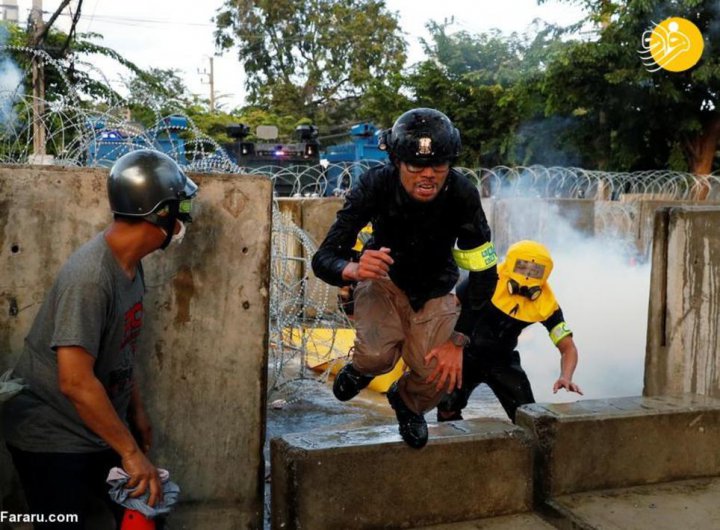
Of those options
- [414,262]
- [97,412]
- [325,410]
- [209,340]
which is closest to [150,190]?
[97,412]

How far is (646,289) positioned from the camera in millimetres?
9922

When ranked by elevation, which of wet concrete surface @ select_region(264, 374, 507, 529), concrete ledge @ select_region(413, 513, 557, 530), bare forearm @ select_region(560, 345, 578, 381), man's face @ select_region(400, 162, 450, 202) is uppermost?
man's face @ select_region(400, 162, 450, 202)

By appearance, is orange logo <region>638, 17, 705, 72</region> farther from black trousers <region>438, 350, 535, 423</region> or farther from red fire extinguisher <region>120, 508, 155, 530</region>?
red fire extinguisher <region>120, 508, 155, 530</region>

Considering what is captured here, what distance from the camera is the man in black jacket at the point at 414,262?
3314 millimetres

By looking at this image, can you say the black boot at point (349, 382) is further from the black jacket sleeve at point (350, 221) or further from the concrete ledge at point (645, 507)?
the concrete ledge at point (645, 507)

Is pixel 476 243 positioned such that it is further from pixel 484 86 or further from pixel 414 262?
pixel 484 86

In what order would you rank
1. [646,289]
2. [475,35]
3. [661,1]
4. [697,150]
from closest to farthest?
1. [646,289]
2. [661,1]
3. [697,150]
4. [475,35]

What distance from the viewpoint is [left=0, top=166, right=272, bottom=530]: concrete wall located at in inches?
138

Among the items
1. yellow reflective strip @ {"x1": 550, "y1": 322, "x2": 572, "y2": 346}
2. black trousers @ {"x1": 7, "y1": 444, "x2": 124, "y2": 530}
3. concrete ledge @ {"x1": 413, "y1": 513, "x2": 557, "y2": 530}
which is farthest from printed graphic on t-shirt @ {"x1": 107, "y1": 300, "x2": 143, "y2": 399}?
yellow reflective strip @ {"x1": 550, "y1": 322, "x2": 572, "y2": 346}

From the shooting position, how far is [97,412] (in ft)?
8.41

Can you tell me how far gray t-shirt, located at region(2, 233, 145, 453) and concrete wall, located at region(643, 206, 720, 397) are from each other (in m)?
3.50

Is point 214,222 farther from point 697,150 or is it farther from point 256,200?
point 697,150

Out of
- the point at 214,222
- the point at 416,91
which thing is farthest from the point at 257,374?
the point at 416,91

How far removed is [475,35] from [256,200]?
30857 mm
